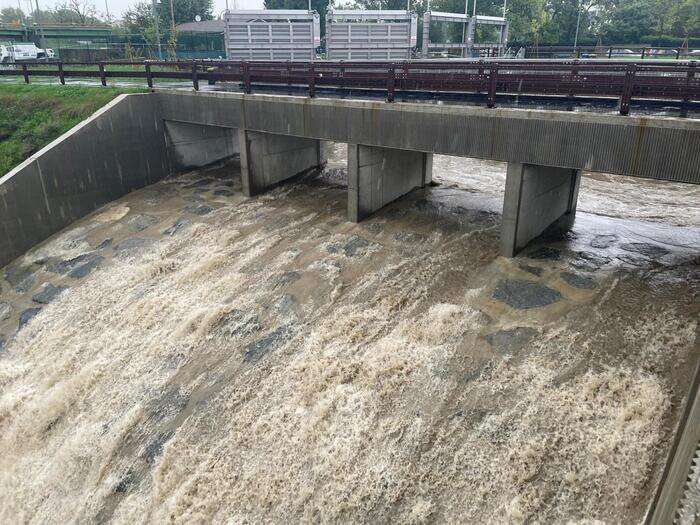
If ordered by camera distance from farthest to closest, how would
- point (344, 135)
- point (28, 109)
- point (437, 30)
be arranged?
point (437, 30) < point (28, 109) < point (344, 135)

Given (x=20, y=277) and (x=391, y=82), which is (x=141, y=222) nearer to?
(x=20, y=277)

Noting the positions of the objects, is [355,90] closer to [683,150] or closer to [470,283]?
[470,283]

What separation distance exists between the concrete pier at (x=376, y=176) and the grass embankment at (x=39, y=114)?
1077 cm

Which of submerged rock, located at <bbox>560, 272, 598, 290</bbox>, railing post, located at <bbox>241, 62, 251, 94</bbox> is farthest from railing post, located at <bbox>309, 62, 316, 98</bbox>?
submerged rock, located at <bbox>560, 272, 598, 290</bbox>

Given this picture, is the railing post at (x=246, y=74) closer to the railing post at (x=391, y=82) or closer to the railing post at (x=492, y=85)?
the railing post at (x=391, y=82)

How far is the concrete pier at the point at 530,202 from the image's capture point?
36.6 ft

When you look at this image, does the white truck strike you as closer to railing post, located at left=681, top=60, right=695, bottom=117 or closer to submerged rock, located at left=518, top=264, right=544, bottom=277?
submerged rock, located at left=518, top=264, right=544, bottom=277

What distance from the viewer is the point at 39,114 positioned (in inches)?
827

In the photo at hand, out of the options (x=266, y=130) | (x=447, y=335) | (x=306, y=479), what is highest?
(x=266, y=130)

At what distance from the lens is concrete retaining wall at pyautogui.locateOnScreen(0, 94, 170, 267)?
16.6 metres

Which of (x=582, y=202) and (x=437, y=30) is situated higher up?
(x=437, y=30)

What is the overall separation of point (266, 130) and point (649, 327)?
11841mm

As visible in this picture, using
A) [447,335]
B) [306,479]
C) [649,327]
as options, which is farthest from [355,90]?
[306,479]

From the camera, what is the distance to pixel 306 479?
8.11 m
